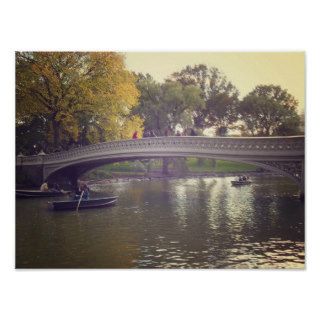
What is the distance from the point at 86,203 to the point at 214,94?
311 centimetres

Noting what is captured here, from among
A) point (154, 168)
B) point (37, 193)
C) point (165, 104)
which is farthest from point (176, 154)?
point (37, 193)

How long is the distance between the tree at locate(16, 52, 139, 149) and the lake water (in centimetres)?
105

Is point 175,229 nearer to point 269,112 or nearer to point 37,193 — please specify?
point 269,112

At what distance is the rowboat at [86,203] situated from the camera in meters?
9.23

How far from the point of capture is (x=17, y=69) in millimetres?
7910

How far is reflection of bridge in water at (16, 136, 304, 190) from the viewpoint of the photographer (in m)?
7.77

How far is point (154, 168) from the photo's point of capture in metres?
9.08

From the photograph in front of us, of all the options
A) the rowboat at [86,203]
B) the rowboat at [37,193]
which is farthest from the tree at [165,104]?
the rowboat at [37,193]

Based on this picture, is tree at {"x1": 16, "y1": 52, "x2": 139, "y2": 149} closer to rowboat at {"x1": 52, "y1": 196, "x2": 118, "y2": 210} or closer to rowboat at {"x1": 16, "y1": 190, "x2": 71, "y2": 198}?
rowboat at {"x1": 16, "y1": 190, "x2": 71, "y2": 198}

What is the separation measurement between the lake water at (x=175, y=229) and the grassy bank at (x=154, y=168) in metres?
0.19

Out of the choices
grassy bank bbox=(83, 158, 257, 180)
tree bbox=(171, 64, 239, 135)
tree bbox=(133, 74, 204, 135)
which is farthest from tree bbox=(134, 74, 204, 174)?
grassy bank bbox=(83, 158, 257, 180)
